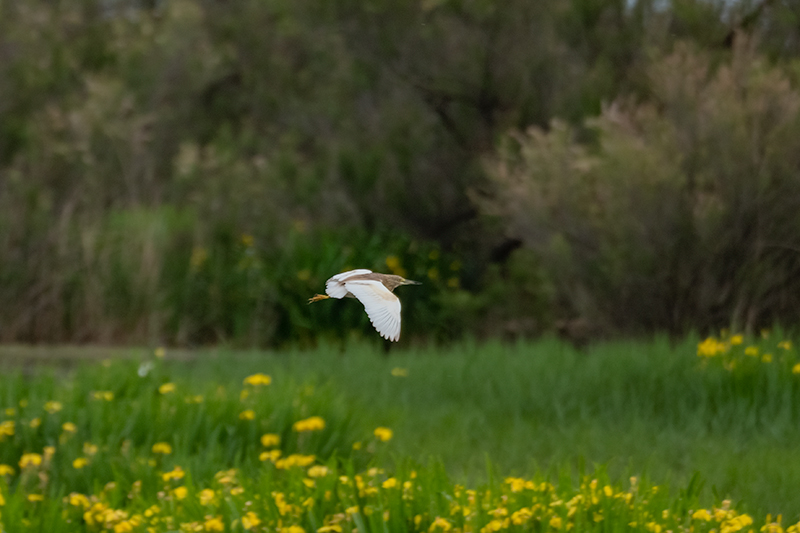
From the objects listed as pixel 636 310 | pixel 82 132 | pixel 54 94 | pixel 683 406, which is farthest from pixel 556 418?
pixel 54 94

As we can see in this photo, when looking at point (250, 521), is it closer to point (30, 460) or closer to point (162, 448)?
point (162, 448)

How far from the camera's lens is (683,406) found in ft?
21.2

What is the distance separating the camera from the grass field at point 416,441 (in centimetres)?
379

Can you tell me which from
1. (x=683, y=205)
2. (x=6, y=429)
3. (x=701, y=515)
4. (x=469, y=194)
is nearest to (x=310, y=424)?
(x=6, y=429)

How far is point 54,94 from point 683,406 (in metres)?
10.9

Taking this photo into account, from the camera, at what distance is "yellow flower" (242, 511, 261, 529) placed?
143 inches

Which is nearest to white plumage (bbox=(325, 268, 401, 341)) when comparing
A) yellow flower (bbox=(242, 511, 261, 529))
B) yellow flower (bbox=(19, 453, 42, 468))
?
yellow flower (bbox=(242, 511, 261, 529))

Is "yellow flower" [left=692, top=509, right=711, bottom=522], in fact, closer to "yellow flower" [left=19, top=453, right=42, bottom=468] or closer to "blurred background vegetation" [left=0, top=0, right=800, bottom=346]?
"yellow flower" [left=19, top=453, right=42, bottom=468]

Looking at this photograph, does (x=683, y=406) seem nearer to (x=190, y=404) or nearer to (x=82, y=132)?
(x=190, y=404)

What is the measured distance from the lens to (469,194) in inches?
368

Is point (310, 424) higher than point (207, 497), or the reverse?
point (310, 424)

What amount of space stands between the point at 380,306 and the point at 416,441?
4.27 metres

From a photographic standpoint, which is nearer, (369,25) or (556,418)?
(556,418)

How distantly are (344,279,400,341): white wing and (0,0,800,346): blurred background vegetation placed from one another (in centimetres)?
608
